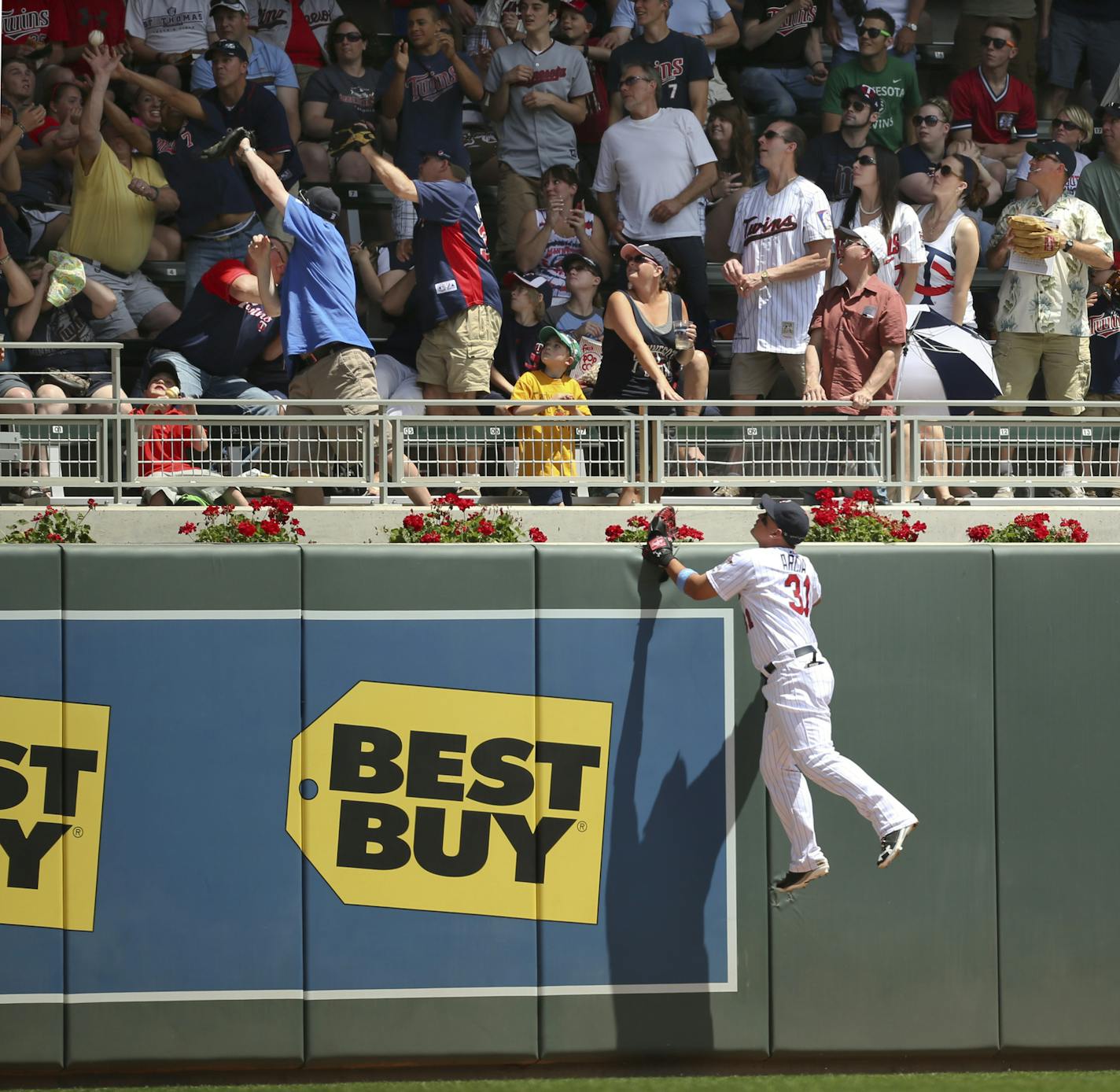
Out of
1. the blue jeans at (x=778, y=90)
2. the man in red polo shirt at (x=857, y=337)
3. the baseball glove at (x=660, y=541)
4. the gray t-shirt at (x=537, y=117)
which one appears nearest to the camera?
the baseball glove at (x=660, y=541)

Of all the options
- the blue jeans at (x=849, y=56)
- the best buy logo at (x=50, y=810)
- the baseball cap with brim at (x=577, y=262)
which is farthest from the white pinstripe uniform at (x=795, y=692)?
the blue jeans at (x=849, y=56)

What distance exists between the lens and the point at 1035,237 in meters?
9.53

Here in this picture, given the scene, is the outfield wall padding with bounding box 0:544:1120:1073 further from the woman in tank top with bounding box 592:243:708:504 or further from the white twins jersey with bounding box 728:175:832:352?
the white twins jersey with bounding box 728:175:832:352

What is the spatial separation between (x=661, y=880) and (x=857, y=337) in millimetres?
3431

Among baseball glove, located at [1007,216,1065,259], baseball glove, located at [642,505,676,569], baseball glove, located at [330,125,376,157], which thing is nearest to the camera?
baseball glove, located at [642,505,676,569]

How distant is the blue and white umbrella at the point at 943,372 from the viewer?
931cm

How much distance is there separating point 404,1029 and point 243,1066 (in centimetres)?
77

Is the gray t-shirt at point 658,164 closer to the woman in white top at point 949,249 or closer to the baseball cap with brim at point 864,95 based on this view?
the baseball cap with brim at point 864,95

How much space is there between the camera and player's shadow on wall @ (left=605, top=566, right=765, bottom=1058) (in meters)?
7.32

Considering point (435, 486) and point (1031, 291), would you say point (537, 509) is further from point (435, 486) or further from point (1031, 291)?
point (1031, 291)

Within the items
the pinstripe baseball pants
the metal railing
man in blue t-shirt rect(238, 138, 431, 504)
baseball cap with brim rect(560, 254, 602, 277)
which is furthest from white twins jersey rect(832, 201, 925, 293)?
the pinstripe baseball pants

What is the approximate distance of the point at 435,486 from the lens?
8.09 metres

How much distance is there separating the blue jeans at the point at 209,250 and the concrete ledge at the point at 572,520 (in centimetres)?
321

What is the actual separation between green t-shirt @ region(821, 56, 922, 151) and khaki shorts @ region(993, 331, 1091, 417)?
8.72ft
